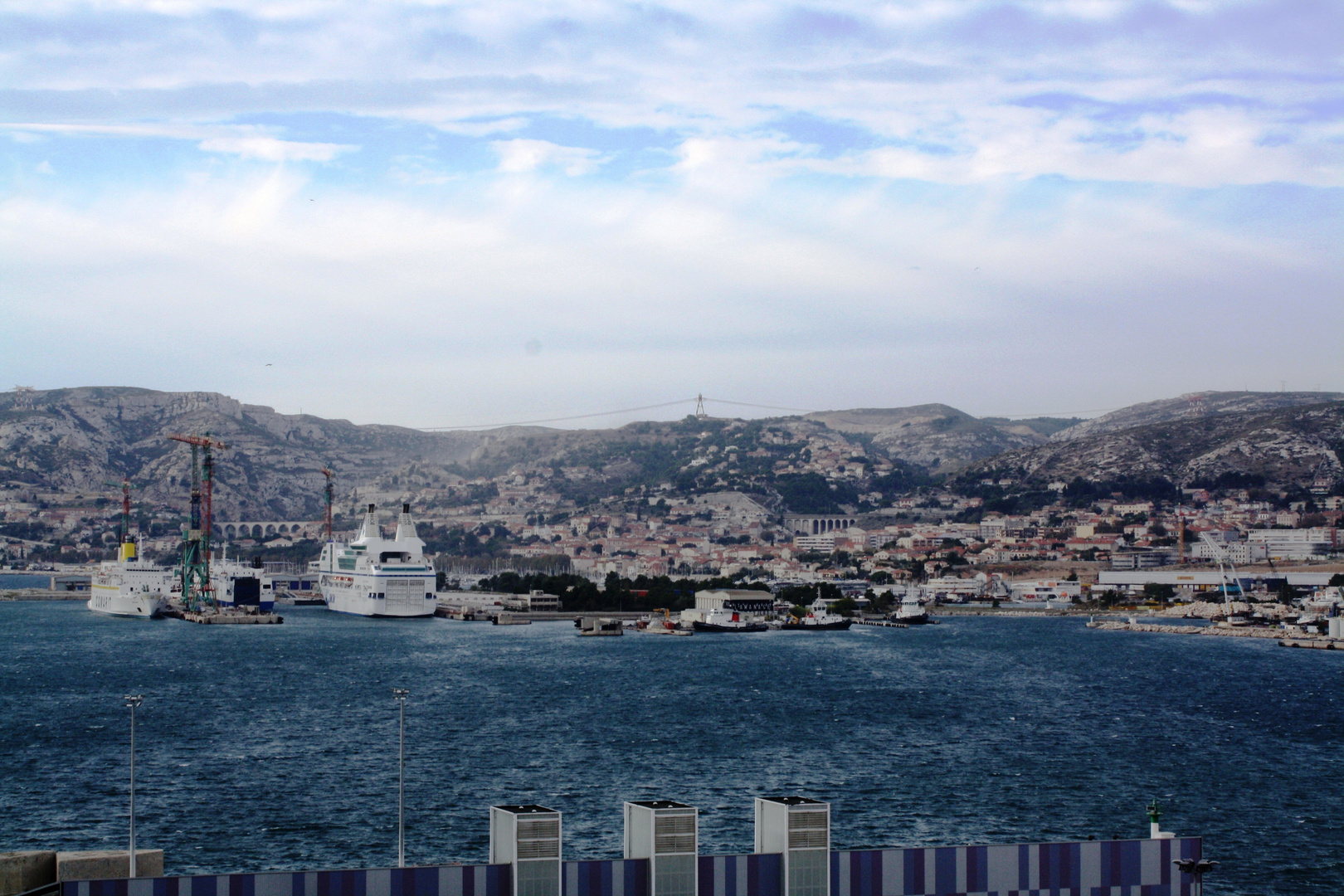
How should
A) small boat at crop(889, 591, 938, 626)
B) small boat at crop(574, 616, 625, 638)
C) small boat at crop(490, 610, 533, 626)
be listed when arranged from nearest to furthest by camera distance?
small boat at crop(574, 616, 625, 638)
small boat at crop(490, 610, 533, 626)
small boat at crop(889, 591, 938, 626)

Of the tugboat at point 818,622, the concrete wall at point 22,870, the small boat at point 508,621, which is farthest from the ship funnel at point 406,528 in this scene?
the concrete wall at point 22,870

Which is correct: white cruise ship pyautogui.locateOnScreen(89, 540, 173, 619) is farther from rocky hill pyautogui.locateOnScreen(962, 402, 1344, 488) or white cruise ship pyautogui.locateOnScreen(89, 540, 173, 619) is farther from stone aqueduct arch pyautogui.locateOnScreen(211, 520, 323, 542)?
rocky hill pyautogui.locateOnScreen(962, 402, 1344, 488)

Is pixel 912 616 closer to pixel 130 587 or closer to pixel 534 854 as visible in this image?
pixel 130 587

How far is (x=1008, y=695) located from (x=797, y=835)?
115ft

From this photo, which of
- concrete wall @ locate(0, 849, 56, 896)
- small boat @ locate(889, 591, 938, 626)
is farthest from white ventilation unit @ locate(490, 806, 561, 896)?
small boat @ locate(889, 591, 938, 626)

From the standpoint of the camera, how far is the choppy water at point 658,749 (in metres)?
22.7

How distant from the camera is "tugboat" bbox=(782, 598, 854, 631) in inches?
3406

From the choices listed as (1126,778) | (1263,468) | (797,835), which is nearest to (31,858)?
(797,835)

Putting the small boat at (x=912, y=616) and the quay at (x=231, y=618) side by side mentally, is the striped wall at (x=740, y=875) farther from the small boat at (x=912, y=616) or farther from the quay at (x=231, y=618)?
the small boat at (x=912, y=616)

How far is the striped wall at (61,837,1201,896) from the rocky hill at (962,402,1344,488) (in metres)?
159

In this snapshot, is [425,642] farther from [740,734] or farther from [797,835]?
[797,835]

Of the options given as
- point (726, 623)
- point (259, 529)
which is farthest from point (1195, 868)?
point (259, 529)

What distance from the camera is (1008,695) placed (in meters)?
43.9

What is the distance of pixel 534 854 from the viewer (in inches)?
411
